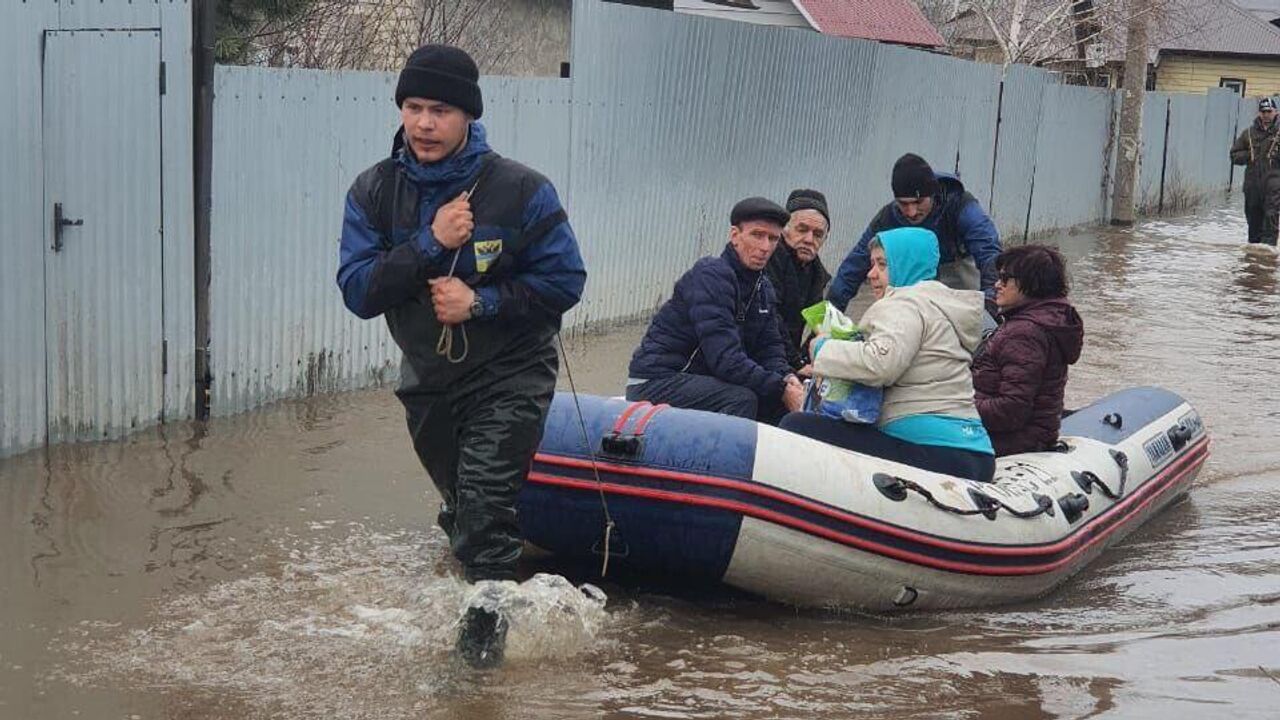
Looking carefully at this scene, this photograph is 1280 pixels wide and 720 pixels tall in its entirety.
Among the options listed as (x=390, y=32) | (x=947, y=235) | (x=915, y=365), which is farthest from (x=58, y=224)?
(x=390, y=32)

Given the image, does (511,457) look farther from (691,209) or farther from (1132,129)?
(1132,129)

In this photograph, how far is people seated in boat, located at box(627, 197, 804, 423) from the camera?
7.22m

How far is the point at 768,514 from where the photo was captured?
6.16 metres

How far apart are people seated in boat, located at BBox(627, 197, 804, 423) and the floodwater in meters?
1.07

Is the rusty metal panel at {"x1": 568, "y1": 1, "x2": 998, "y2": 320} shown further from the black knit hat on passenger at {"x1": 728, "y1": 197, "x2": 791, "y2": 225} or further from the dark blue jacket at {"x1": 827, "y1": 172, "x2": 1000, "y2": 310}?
the black knit hat on passenger at {"x1": 728, "y1": 197, "x2": 791, "y2": 225}

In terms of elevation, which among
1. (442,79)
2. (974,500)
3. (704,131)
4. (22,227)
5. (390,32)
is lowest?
(974,500)

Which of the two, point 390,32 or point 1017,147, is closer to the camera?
point 390,32

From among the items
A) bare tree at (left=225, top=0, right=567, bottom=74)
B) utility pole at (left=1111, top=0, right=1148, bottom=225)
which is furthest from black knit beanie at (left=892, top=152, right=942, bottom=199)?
utility pole at (left=1111, top=0, right=1148, bottom=225)

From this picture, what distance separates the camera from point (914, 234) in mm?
6715

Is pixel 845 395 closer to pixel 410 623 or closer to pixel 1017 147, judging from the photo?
pixel 410 623

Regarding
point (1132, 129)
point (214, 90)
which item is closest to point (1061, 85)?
point (1132, 129)

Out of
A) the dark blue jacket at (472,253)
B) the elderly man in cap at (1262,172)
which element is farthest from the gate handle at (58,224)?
the elderly man in cap at (1262,172)

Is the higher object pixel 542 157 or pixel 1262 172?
pixel 542 157

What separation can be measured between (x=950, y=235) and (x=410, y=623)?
4285 mm
